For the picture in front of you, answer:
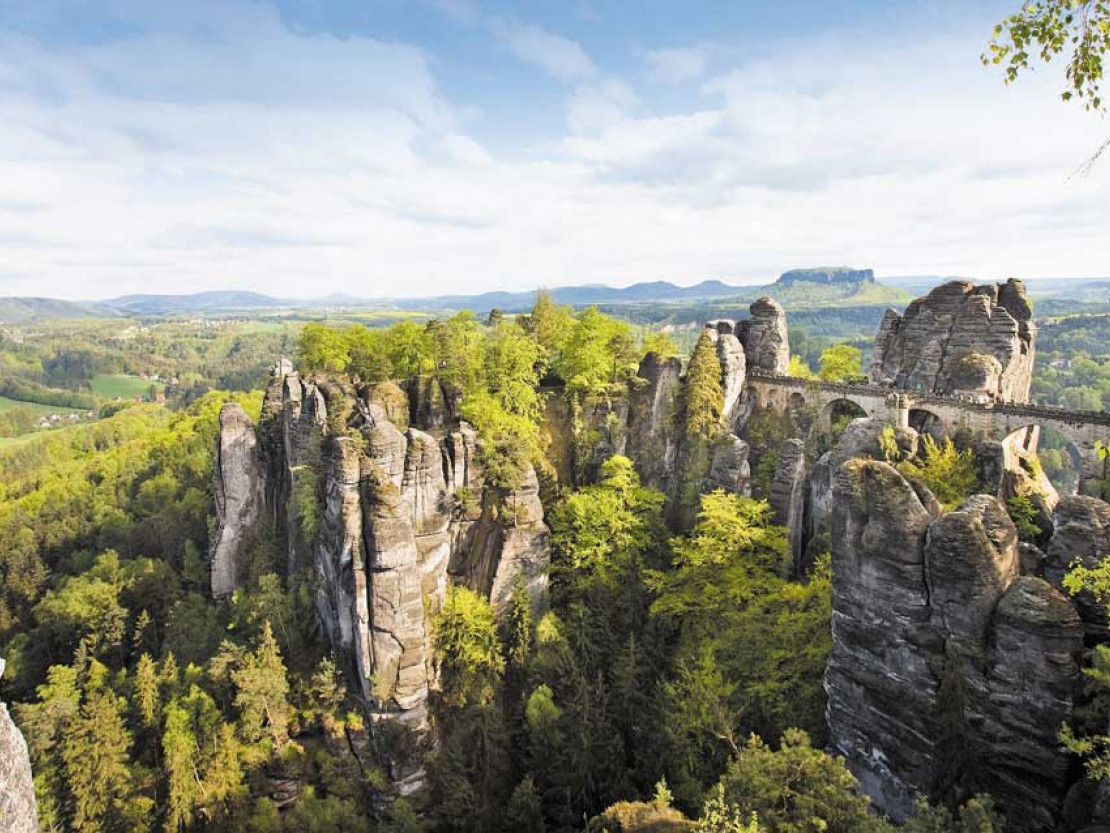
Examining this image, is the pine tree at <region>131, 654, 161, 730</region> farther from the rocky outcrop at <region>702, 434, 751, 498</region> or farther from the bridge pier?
the bridge pier

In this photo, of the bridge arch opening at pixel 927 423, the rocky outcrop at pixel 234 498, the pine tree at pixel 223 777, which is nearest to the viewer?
the pine tree at pixel 223 777

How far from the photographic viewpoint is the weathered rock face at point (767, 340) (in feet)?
143

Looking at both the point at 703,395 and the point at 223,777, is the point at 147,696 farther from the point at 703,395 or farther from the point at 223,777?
the point at 703,395

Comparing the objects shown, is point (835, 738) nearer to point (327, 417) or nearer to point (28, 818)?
point (28, 818)

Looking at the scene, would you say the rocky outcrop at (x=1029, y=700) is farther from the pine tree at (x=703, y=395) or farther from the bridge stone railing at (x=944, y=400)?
the pine tree at (x=703, y=395)

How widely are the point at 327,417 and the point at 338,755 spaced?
60.2ft

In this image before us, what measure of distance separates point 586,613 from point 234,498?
84.3ft

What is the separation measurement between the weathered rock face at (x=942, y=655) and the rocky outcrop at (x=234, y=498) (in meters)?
37.0

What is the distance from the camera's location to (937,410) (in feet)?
117

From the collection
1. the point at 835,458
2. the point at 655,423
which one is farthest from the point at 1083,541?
the point at 655,423

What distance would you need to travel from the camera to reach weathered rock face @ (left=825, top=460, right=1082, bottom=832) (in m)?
17.2

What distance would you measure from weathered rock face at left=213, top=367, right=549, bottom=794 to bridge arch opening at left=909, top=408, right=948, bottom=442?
74.9 ft

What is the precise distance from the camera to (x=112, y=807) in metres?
30.2

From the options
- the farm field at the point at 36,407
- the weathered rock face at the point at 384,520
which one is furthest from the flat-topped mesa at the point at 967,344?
the farm field at the point at 36,407
